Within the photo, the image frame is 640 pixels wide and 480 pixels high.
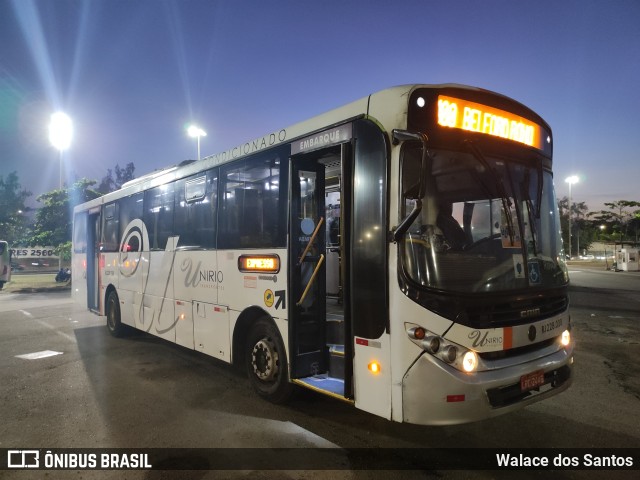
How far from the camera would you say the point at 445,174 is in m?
3.67

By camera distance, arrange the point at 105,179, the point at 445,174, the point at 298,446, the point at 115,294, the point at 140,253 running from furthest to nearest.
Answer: the point at 105,179 < the point at 115,294 < the point at 140,253 < the point at 298,446 < the point at 445,174

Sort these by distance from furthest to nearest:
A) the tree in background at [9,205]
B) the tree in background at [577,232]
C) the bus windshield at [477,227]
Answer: the tree in background at [577,232] < the tree in background at [9,205] < the bus windshield at [477,227]

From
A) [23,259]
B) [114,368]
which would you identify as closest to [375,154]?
[114,368]

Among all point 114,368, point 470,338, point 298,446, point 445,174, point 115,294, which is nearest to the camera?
point 470,338

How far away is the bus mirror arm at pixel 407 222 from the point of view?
10.9 ft

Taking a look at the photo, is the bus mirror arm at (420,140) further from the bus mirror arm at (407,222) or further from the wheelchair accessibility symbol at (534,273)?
the wheelchair accessibility symbol at (534,273)

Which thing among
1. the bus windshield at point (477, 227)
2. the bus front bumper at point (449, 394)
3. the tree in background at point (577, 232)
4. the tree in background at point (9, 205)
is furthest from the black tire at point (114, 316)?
the tree in background at point (577, 232)

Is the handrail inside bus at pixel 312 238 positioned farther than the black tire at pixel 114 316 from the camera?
No

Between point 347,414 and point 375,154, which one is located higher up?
point 375,154

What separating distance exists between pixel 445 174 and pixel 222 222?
342 cm

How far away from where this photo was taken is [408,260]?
3.50m

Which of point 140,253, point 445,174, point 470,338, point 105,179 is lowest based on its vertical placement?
point 470,338

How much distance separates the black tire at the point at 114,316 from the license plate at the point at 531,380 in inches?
345

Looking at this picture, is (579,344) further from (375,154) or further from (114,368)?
(114,368)
